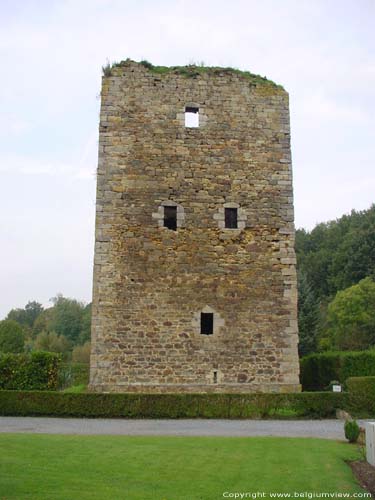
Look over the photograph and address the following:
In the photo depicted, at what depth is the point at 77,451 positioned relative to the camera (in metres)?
9.25

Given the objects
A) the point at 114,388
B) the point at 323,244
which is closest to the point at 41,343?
the point at 323,244

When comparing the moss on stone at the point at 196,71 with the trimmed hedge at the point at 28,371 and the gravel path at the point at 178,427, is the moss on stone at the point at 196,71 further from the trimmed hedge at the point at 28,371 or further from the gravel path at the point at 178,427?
the gravel path at the point at 178,427

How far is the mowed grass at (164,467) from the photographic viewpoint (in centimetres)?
679

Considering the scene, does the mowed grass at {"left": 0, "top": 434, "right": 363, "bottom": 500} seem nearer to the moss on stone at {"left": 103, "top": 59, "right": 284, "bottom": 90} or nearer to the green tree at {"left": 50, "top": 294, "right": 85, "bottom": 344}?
the moss on stone at {"left": 103, "top": 59, "right": 284, "bottom": 90}

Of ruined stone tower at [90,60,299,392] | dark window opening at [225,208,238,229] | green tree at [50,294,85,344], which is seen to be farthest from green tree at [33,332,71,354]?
dark window opening at [225,208,238,229]

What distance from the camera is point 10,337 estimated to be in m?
49.4

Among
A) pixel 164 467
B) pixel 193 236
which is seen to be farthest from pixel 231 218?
pixel 164 467

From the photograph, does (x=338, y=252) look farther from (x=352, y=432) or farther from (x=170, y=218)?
(x=352, y=432)

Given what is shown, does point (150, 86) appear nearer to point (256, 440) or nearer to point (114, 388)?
point (114, 388)

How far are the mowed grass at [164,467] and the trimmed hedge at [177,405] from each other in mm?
3925

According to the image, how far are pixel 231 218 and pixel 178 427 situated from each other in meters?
7.05

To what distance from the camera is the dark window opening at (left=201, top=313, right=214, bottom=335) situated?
17.1m

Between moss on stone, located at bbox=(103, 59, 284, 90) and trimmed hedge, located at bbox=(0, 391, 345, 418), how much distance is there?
10.0 metres

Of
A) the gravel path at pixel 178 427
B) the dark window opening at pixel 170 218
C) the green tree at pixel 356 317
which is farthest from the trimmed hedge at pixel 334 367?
the green tree at pixel 356 317
